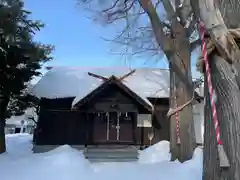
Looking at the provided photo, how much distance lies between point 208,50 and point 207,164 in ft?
4.37

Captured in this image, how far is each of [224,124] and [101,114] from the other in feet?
46.2

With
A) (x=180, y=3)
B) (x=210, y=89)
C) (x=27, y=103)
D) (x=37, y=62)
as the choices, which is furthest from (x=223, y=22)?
(x=27, y=103)

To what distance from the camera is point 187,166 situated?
7.16m

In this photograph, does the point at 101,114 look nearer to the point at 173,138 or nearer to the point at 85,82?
the point at 85,82

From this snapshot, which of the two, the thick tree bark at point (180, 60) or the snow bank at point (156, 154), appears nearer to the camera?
the thick tree bark at point (180, 60)

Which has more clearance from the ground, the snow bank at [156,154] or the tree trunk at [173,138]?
the tree trunk at [173,138]

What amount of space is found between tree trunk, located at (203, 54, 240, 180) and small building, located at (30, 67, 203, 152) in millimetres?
12662

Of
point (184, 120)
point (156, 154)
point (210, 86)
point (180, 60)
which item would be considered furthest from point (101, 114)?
point (210, 86)

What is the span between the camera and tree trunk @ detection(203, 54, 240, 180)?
11.2 feet

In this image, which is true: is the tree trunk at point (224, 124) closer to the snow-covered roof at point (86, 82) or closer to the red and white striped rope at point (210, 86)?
the red and white striped rope at point (210, 86)

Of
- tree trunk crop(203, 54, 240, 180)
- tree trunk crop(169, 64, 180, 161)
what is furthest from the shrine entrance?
tree trunk crop(203, 54, 240, 180)

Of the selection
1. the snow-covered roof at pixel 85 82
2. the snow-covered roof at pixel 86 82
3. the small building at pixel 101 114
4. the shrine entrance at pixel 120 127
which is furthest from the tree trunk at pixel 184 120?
the shrine entrance at pixel 120 127

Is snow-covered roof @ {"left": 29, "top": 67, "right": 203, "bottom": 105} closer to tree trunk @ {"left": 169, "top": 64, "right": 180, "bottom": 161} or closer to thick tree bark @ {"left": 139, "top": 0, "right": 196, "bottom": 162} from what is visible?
tree trunk @ {"left": 169, "top": 64, "right": 180, "bottom": 161}

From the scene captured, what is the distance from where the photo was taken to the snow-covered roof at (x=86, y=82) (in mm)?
17188
